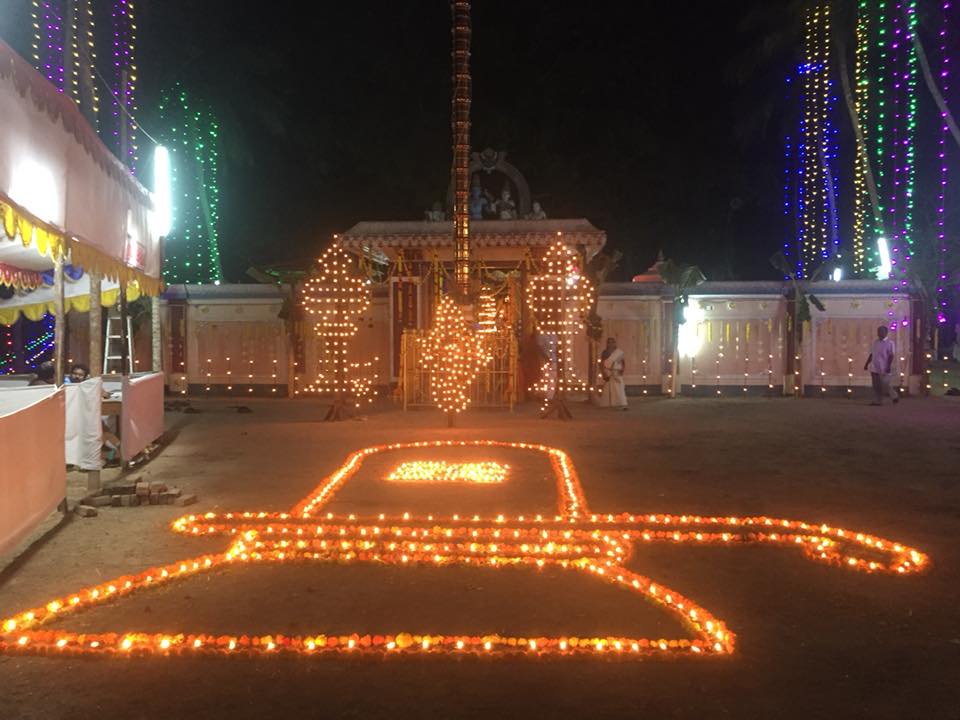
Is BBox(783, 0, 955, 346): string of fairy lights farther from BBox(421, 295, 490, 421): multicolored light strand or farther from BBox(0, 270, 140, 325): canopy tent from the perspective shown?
BBox(0, 270, 140, 325): canopy tent

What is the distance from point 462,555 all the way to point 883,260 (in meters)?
20.8

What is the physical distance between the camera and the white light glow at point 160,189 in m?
11.1

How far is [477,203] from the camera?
1770 centimetres

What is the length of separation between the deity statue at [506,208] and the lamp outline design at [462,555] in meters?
10.2

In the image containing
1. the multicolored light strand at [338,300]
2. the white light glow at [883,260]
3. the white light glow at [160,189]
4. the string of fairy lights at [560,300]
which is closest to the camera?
the white light glow at [160,189]

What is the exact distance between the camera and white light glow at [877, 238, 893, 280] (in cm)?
2120

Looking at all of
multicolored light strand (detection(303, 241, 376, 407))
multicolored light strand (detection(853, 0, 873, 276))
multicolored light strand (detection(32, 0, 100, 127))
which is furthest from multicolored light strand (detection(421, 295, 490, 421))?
multicolored light strand (detection(853, 0, 873, 276))

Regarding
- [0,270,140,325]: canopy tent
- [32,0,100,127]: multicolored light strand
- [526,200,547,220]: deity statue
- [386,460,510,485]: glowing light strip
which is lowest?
[386,460,510,485]: glowing light strip

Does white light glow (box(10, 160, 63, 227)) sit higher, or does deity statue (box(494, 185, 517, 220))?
deity statue (box(494, 185, 517, 220))

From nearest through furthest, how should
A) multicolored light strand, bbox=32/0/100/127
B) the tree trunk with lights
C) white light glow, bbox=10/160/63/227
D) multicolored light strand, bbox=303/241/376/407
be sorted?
1. white light glow, bbox=10/160/63/227
2. multicolored light strand, bbox=32/0/100/127
3. the tree trunk with lights
4. multicolored light strand, bbox=303/241/376/407

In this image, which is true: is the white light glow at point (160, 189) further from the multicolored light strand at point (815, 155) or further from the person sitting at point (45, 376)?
the multicolored light strand at point (815, 155)

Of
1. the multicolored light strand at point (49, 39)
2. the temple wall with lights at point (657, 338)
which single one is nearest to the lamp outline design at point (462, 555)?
the multicolored light strand at point (49, 39)

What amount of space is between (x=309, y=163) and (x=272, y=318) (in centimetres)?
955

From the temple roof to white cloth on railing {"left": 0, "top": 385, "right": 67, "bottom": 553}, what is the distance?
33.5ft
